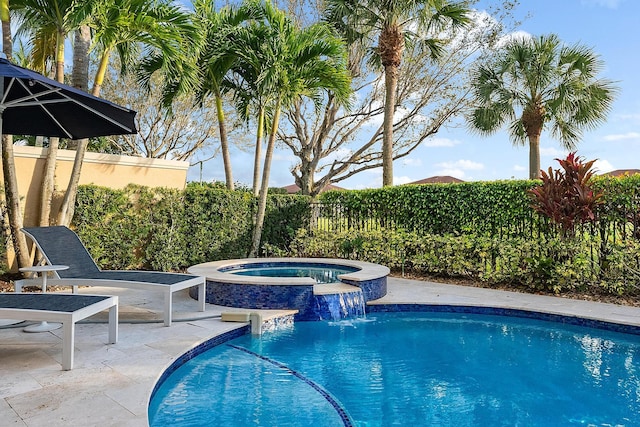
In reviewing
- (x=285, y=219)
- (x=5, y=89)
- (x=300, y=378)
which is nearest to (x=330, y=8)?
(x=285, y=219)

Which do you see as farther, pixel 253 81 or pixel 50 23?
pixel 253 81

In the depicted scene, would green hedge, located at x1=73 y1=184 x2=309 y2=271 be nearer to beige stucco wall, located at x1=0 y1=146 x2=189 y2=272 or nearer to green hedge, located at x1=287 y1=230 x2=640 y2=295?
beige stucco wall, located at x1=0 y1=146 x2=189 y2=272

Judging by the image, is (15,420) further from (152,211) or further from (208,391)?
(152,211)

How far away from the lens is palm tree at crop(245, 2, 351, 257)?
10.3 m

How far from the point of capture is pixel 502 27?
60.9ft

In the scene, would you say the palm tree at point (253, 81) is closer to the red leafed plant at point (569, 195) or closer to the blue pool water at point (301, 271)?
the blue pool water at point (301, 271)

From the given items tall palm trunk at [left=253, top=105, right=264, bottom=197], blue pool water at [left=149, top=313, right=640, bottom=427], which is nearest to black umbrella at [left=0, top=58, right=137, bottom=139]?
blue pool water at [left=149, top=313, right=640, bottom=427]

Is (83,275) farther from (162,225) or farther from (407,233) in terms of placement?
(407,233)

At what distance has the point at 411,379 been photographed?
4.21m

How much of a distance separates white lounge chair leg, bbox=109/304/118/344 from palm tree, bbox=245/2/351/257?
7007 millimetres

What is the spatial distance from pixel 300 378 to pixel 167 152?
2137 centimetres

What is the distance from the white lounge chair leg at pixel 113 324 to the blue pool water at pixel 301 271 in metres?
4.13

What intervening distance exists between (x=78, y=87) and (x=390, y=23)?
28.6 ft

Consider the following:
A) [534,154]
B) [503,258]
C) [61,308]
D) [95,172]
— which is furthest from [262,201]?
[534,154]
